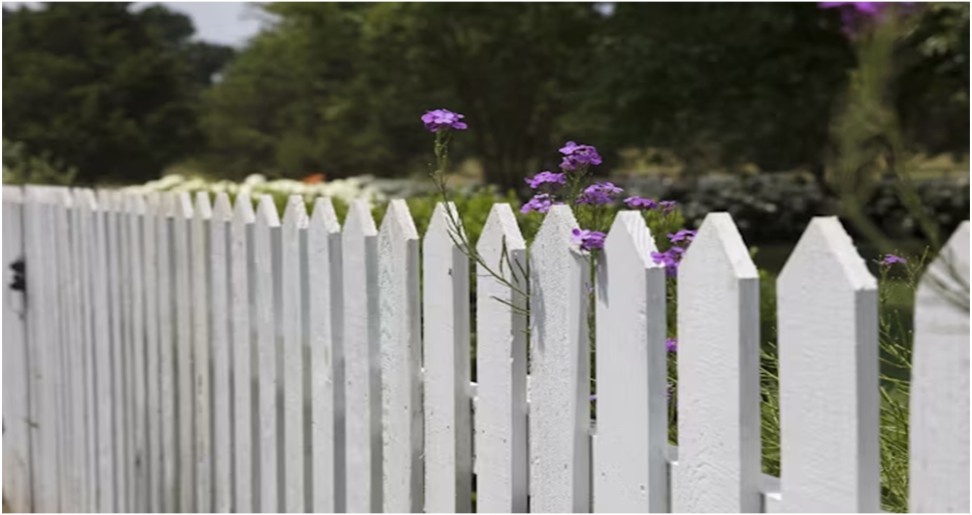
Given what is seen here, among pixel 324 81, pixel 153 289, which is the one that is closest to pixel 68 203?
pixel 153 289

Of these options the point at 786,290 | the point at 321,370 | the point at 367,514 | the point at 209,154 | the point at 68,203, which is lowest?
the point at 367,514

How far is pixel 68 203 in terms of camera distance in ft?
14.0

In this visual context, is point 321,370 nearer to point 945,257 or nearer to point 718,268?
point 718,268

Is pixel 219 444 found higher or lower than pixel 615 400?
lower

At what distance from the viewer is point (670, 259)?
1624mm

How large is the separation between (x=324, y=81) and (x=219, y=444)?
3384 cm

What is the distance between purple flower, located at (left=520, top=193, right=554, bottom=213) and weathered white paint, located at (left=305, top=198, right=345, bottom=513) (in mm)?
652

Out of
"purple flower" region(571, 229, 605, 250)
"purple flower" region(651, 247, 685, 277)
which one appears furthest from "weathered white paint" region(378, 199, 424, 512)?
"purple flower" region(651, 247, 685, 277)

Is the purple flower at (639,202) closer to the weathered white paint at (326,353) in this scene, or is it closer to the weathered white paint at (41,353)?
the weathered white paint at (326,353)

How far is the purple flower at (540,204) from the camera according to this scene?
1.95m

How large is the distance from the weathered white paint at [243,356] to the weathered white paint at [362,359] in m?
0.57

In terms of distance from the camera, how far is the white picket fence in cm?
133

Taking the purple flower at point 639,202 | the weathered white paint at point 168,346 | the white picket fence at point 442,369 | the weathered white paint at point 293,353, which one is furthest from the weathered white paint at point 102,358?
the purple flower at point 639,202

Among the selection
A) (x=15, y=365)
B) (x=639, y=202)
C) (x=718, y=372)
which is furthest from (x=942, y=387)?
(x=15, y=365)
